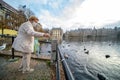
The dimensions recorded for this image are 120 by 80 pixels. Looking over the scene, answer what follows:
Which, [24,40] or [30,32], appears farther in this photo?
[24,40]

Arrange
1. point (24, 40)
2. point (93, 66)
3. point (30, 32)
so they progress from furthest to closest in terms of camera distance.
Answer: point (93, 66) → point (24, 40) → point (30, 32)

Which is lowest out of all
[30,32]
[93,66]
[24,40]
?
[93,66]

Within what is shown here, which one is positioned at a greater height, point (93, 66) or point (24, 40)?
point (24, 40)

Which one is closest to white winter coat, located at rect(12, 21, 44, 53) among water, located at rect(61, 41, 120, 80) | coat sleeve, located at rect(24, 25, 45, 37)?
coat sleeve, located at rect(24, 25, 45, 37)

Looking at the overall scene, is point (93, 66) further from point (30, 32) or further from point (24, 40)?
point (30, 32)

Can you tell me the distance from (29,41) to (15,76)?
3.78ft

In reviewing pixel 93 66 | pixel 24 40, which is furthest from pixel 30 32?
pixel 93 66

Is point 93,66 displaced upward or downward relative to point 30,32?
downward

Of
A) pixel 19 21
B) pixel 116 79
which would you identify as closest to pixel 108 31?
pixel 19 21

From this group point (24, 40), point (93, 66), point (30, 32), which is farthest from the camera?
point (93, 66)

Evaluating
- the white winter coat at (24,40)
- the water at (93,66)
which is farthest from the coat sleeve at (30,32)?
the water at (93,66)

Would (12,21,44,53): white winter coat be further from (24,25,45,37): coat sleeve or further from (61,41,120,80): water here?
(61,41,120,80): water

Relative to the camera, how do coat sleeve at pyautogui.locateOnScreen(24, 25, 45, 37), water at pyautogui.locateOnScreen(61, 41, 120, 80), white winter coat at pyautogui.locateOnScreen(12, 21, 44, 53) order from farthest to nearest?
water at pyautogui.locateOnScreen(61, 41, 120, 80) → white winter coat at pyautogui.locateOnScreen(12, 21, 44, 53) → coat sleeve at pyautogui.locateOnScreen(24, 25, 45, 37)

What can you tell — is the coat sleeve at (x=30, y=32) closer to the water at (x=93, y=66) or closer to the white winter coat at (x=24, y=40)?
the white winter coat at (x=24, y=40)
